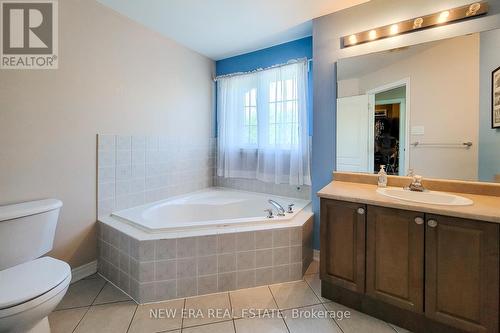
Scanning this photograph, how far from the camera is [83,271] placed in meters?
1.98

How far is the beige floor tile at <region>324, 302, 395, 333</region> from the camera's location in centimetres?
144

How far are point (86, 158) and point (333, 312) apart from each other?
7.56 ft

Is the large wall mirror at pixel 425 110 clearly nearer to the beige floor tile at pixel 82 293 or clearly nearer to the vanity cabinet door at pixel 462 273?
the vanity cabinet door at pixel 462 273

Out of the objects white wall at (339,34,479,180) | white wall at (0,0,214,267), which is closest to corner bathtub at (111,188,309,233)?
white wall at (0,0,214,267)

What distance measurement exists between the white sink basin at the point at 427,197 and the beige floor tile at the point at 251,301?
1143 mm

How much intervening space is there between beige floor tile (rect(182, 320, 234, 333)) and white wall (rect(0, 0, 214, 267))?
1.23 meters

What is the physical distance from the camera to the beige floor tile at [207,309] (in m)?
1.52

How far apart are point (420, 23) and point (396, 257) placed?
1707 mm

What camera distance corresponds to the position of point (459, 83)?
63.0 inches

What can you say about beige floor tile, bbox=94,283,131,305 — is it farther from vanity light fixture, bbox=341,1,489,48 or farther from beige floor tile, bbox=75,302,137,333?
vanity light fixture, bbox=341,1,489,48

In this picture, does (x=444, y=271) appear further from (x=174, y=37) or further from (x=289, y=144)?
(x=174, y=37)

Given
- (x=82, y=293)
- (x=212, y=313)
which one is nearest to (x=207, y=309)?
(x=212, y=313)

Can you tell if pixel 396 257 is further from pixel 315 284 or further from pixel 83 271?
pixel 83 271

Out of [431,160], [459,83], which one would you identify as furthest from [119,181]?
[459,83]
